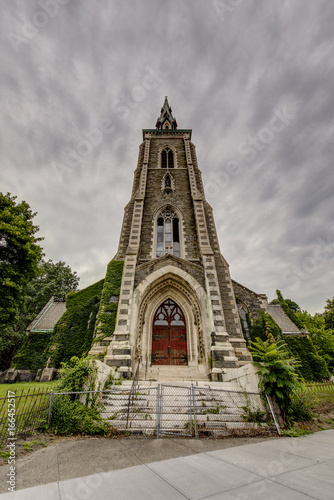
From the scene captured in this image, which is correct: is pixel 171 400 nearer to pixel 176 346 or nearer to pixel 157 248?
pixel 176 346

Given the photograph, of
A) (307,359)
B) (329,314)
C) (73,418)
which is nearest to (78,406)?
(73,418)

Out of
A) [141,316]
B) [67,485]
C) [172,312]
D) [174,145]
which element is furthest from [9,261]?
[174,145]

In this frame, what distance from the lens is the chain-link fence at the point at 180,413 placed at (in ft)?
17.4

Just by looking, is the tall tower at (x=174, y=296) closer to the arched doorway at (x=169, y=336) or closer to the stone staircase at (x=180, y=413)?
the arched doorway at (x=169, y=336)

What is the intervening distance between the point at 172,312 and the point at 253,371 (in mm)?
6709

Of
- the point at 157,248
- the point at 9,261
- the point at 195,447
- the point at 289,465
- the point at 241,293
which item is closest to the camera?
the point at 289,465

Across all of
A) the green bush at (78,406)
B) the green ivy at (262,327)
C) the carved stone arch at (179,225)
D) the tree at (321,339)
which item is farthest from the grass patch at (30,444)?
the tree at (321,339)

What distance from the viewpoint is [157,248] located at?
1559 centimetres

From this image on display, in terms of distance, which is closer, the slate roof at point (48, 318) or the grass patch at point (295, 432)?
the grass patch at point (295, 432)

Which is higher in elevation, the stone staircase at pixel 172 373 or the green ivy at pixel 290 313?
the green ivy at pixel 290 313

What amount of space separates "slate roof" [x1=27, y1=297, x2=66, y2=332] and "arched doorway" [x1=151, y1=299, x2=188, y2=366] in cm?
1033

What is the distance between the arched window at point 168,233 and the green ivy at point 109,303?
11.2 feet

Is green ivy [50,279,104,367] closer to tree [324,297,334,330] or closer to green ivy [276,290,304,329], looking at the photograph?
green ivy [276,290,304,329]

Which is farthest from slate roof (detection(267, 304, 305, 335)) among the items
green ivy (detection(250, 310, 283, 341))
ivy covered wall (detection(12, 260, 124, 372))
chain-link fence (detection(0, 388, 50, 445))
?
chain-link fence (detection(0, 388, 50, 445))
